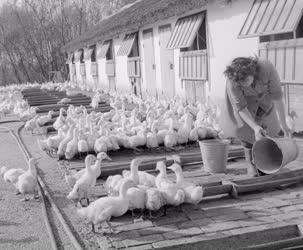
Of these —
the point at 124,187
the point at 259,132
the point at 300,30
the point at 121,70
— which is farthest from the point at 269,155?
the point at 121,70

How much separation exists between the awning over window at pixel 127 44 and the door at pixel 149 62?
0.91 meters

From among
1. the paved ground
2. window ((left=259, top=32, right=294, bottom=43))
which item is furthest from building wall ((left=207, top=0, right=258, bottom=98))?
the paved ground

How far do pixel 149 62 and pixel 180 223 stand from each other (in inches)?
513

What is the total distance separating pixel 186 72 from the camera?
12.8 metres

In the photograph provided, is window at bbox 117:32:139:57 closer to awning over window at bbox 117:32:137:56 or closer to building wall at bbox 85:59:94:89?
awning over window at bbox 117:32:137:56

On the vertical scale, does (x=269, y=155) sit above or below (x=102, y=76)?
above

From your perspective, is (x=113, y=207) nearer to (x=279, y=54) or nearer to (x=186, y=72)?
(x=279, y=54)

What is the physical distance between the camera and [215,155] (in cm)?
614

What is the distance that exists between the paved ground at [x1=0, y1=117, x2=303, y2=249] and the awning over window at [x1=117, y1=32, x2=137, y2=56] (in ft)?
41.8

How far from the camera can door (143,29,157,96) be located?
53.6 feet

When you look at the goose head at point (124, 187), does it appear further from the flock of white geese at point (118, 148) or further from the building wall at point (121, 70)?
the building wall at point (121, 70)

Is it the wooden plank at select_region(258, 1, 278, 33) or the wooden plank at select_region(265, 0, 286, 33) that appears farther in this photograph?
the wooden plank at select_region(258, 1, 278, 33)

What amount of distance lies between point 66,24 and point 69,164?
36.3 meters

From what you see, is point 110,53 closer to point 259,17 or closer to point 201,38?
point 201,38
